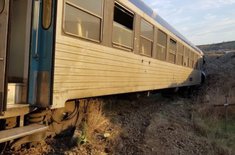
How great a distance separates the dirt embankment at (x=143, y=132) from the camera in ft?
18.3

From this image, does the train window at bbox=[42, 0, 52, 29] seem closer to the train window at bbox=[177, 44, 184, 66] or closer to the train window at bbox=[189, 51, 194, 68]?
the train window at bbox=[177, 44, 184, 66]

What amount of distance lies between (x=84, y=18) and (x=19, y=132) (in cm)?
220

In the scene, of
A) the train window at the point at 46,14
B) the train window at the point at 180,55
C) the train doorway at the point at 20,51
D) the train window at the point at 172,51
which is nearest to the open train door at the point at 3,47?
the train doorway at the point at 20,51

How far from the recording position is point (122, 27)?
272 inches

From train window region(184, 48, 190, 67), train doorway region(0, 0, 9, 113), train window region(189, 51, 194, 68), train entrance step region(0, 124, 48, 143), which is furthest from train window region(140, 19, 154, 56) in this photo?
train window region(189, 51, 194, 68)

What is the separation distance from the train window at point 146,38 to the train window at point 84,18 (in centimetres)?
238

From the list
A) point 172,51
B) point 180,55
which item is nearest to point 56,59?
point 172,51

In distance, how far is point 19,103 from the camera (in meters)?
4.37

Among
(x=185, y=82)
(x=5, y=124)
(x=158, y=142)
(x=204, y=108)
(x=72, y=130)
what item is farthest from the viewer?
(x=185, y=82)

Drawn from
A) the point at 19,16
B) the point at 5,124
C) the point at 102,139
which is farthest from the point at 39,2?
the point at 102,139

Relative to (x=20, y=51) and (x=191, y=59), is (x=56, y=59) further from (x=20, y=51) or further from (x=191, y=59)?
(x=191, y=59)

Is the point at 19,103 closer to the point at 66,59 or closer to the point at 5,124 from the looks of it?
the point at 5,124

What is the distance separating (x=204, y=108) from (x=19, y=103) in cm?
780

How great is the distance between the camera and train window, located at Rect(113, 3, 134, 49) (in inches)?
258
